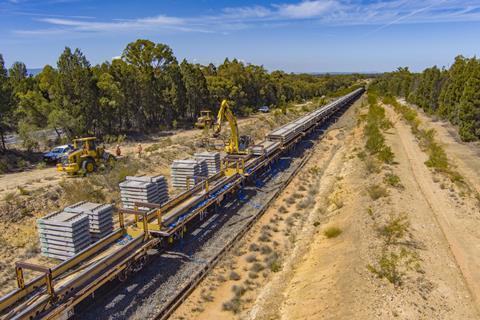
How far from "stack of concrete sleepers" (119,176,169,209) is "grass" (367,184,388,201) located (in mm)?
9606

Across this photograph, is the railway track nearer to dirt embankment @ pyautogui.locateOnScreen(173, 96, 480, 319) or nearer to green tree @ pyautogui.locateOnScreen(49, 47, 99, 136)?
dirt embankment @ pyautogui.locateOnScreen(173, 96, 480, 319)

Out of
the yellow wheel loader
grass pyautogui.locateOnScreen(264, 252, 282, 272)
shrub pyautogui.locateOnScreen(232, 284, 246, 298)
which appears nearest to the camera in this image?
shrub pyautogui.locateOnScreen(232, 284, 246, 298)

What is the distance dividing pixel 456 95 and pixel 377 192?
31982 mm

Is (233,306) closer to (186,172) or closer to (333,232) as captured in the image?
(333,232)

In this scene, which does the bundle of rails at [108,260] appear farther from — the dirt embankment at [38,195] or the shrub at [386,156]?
the shrub at [386,156]

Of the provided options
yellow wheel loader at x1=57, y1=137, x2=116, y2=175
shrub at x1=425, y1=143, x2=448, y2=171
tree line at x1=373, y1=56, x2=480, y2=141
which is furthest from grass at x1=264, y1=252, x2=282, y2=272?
tree line at x1=373, y1=56, x2=480, y2=141

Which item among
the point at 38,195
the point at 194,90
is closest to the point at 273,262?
the point at 38,195

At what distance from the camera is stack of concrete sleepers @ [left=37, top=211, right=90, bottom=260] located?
38.5ft

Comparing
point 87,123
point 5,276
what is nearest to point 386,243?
point 5,276

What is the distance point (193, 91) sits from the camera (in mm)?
51156

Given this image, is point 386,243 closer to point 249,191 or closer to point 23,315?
point 249,191

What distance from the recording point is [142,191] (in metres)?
15.1

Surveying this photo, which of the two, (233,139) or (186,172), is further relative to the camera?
(233,139)

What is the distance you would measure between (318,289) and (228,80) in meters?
53.5
